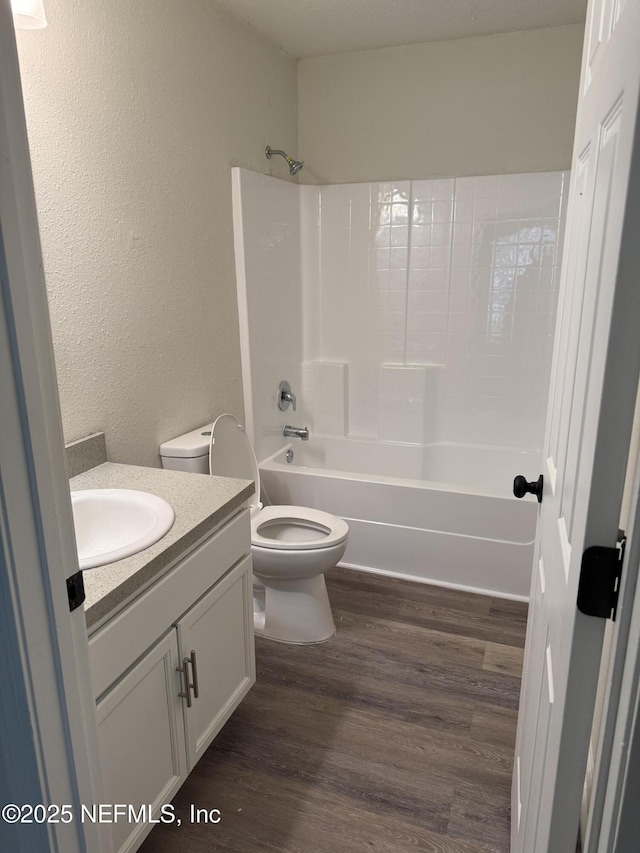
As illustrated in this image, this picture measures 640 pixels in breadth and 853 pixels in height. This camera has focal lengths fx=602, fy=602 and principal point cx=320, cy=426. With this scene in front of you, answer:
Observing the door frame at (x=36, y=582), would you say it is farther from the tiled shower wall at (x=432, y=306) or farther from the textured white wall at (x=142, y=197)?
the tiled shower wall at (x=432, y=306)

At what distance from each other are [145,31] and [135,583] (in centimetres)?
183

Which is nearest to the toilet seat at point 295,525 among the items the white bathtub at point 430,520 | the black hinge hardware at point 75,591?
the white bathtub at point 430,520

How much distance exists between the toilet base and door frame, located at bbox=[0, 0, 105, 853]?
57.8 inches

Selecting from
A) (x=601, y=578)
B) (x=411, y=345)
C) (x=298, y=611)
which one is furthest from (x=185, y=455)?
(x=601, y=578)

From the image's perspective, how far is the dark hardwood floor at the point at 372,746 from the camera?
1564 millimetres

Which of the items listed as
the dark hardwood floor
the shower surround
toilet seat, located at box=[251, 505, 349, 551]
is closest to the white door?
the dark hardwood floor

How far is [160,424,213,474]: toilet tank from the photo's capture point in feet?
7.28

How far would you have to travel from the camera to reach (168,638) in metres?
1.41

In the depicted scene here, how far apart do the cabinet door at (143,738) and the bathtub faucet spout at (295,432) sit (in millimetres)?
1858

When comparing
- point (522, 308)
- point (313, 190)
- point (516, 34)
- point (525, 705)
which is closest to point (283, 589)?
point (525, 705)

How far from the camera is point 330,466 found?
3.56m

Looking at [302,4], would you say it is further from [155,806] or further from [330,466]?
[155,806]

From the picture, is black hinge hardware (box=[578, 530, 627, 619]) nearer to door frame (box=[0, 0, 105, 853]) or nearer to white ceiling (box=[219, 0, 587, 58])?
door frame (box=[0, 0, 105, 853])

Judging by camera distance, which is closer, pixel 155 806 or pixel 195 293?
pixel 155 806
